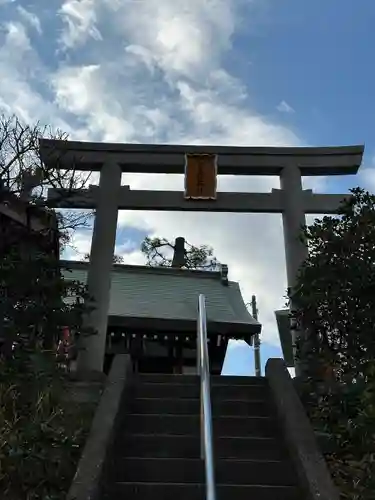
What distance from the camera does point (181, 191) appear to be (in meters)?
7.49

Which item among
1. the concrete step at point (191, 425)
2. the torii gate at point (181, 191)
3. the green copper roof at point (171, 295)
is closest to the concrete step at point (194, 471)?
the concrete step at point (191, 425)

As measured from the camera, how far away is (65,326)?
6039 mm

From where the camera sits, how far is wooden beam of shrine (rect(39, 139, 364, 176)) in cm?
755

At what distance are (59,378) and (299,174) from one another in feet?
14.3

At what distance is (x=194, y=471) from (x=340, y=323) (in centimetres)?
220

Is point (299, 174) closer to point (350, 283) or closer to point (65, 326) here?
point (350, 283)

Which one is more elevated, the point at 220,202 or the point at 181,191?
the point at 181,191

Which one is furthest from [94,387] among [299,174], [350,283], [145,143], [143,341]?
[143,341]

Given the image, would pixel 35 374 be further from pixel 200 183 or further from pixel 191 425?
pixel 200 183

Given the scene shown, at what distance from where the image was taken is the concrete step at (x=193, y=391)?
17.3ft

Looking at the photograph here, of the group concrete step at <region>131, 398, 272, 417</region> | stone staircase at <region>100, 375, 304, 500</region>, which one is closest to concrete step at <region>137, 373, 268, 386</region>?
stone staircase at <region>100, 375, 304, 500</region>

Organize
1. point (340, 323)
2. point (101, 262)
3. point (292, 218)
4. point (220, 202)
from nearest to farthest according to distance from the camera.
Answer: point (340, 323)
point (101, 262)
point (292, 218)
point (220, 202)

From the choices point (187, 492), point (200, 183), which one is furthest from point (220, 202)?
point (187, 492)

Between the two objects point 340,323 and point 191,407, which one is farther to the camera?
point 340,323
